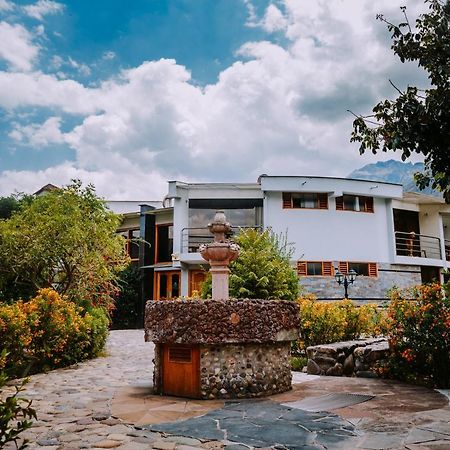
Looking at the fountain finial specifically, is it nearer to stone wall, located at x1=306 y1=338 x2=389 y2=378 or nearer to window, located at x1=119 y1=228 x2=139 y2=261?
stone wall, located at x1=306 y1=338 x2=389 y2=378

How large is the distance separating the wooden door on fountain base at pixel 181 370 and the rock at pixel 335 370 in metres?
3.20

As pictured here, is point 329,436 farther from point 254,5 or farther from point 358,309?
point 254,5

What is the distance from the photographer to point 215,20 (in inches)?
370

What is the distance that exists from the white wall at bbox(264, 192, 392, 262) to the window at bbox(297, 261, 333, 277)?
19cm

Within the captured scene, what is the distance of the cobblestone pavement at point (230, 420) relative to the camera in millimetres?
3949

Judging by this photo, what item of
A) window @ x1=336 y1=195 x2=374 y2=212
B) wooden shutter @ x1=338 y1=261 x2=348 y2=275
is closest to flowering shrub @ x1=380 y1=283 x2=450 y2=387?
wooden shutter @ x1=338 y1=261 x2=348 y2=275

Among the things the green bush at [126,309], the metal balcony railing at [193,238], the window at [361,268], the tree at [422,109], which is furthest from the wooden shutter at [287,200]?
the tree at [422,109]

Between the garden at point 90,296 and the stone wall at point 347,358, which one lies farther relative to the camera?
the stone wall at point 347,358

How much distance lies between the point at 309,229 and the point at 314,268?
5.62ft

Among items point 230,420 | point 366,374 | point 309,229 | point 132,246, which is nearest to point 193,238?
point 132,246

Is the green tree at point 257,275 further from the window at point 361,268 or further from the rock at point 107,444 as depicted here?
the window at point 361,268

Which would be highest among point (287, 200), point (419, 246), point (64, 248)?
point (287, 200)

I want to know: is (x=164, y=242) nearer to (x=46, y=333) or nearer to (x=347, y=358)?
(x=46, y=333)

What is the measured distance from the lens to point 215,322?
5887 mm
